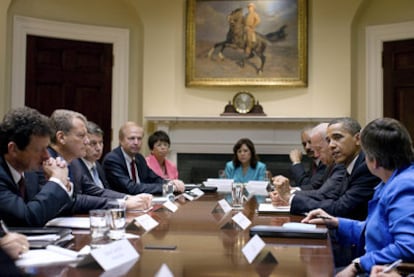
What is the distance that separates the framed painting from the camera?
650 centimetres

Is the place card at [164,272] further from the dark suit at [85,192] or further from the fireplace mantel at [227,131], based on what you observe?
the fireplace mantel at [227,131]

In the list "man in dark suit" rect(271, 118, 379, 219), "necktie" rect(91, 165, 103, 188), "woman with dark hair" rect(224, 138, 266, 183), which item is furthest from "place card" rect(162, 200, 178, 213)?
"woman with dark hair" rect(224, 138, 266, 183)

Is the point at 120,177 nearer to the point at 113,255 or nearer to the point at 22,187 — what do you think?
the point at 22,187

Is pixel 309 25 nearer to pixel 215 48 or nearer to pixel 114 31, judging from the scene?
pixel 215 48

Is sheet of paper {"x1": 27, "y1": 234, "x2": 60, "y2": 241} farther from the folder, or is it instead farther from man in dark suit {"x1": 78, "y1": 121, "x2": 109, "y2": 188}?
man in dark suit {"x1": 78, "y1": 121, "x2": 109, "y2": 188}

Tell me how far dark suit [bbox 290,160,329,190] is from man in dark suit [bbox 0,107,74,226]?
215 centimetres

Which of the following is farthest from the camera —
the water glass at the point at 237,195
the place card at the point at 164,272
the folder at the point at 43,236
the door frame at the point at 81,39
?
the door frame at the point at 81,39

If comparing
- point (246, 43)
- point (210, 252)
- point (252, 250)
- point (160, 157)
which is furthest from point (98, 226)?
point (246, 43)

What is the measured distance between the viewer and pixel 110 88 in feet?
21.9

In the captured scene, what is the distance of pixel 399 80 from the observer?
20.5 ft

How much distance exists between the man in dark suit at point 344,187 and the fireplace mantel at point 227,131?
3399 millimetres

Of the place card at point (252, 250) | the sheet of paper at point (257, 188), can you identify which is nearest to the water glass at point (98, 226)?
the place card at point (252, 250)

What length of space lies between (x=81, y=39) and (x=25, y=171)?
14.6ft

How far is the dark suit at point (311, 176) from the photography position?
Result: 3.97 metres
